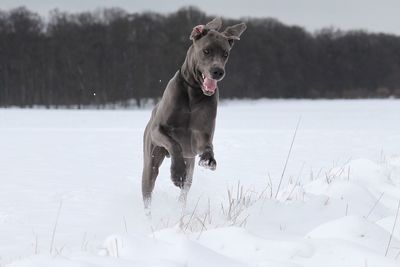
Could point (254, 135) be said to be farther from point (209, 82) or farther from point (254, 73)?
point (254, 73)

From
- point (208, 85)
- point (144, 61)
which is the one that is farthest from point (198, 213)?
point (144, 61)

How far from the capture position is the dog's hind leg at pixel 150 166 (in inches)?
209

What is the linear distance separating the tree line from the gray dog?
3615cm

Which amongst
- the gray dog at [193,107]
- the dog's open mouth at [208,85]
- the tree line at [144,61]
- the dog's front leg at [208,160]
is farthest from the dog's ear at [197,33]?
the tree line at [144,61]

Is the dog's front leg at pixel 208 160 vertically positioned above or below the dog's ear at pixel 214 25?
below

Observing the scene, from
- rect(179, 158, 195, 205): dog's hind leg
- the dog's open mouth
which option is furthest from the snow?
the dog's open mouth

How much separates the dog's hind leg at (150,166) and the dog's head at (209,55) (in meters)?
0.96

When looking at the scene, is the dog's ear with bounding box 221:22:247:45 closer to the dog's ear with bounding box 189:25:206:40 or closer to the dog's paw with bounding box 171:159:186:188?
the dog's ear with bounding box 189:25:206:40

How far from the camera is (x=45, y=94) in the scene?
45406 millimetres

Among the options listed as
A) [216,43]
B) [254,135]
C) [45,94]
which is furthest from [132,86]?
[216,43]

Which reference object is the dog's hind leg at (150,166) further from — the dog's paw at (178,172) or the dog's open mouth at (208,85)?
the dog's open mouth at (208,85)

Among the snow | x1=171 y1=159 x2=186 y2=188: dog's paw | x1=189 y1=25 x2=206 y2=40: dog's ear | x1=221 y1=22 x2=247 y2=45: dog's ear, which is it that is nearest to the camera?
the snow

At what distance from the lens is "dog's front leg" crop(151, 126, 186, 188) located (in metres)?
4.56

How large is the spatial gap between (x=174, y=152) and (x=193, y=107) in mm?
455
